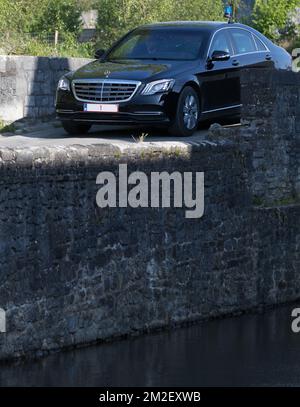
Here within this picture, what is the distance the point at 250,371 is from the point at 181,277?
2.61 meters

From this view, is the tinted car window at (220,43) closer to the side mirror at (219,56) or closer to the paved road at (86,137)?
the side mirror at (219,56)

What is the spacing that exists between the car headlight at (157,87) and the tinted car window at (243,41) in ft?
7.64

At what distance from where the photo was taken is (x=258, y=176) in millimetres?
17266

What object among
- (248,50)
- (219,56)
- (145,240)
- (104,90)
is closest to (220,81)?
(219,56)

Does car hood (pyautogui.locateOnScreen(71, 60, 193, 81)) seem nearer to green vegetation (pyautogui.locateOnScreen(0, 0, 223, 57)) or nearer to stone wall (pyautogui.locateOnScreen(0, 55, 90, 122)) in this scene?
stone wall (pyautogui.locateOnScreen(0, 55, 90, 122))

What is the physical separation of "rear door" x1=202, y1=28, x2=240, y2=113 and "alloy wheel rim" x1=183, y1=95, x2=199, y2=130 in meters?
0.30

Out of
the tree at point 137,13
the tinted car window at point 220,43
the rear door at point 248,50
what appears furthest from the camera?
the tree at point 137,13

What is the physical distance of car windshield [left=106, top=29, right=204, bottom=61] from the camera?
61.4ft

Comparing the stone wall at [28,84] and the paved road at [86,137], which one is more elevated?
the stone wall at [28,84]

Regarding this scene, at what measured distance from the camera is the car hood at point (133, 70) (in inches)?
691

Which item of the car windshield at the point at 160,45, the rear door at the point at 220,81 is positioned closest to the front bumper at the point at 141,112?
the rear door at the point at 220,81

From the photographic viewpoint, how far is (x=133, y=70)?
58.3 ft
